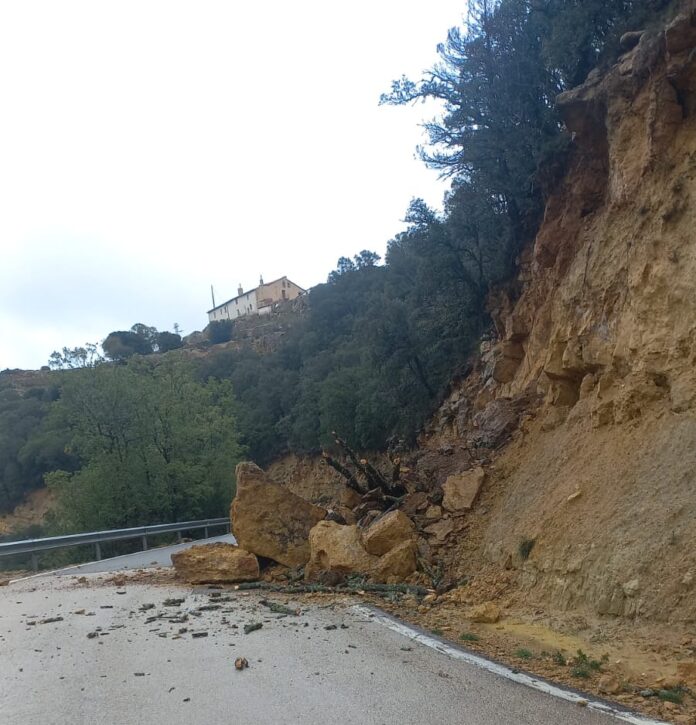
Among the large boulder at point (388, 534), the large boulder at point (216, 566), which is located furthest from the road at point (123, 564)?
the large boulder at point (388, 534)

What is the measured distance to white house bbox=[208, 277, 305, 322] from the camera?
99125 millimetres

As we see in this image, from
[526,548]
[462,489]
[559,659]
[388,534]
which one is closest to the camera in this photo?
[559,659]

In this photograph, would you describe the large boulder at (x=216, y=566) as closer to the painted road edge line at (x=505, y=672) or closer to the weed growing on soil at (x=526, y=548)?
the painted road edge line at (x=505, y=672)

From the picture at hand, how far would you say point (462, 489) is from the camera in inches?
433

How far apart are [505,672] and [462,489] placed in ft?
18.8

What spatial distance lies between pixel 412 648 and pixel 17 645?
4.05 meters

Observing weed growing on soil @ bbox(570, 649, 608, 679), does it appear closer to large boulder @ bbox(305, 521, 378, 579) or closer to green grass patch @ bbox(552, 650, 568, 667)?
green grass patch @ bbox(552, 650, 568, 667)

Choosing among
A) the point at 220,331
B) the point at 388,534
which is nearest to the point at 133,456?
the point at 388,534

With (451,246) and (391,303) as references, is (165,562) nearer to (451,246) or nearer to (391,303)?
(451,246)

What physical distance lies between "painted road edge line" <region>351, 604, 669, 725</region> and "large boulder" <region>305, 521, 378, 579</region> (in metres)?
1.98

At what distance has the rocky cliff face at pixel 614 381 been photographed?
22.5ft

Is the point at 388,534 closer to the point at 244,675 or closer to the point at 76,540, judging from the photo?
the point at 244,675

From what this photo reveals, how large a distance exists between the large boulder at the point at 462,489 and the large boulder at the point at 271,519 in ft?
8.10

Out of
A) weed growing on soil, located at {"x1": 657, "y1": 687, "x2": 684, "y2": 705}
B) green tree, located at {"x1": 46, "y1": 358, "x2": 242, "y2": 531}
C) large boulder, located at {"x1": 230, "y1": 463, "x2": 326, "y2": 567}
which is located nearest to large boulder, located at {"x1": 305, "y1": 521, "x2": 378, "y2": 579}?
large boulder, located at {"x1": 230, "y1": 463, "x2": 326, "y2": 567}
